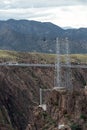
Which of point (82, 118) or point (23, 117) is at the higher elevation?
point (82, 118)

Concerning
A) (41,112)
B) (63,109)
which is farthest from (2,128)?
(63,109)

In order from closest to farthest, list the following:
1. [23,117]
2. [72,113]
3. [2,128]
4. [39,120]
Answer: [72,113] → [39,120] → [2,128] → [23,117]

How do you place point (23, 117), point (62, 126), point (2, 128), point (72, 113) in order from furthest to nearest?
point (23, 117)
point (2, 128)
point (72, 113)
point (62, 126)

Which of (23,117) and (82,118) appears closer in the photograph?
(82,118)

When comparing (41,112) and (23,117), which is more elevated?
(41,112)

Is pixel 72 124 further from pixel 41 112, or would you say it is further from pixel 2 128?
pixel 2 128

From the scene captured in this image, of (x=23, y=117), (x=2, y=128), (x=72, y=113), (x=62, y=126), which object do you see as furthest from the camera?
(x=23, y=117)

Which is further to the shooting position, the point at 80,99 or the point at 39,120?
the point at 39,120

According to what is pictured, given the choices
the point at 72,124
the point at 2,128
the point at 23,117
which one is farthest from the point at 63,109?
the point at 23,117

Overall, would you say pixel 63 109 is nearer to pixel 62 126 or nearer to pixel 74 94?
pixel 74 94
